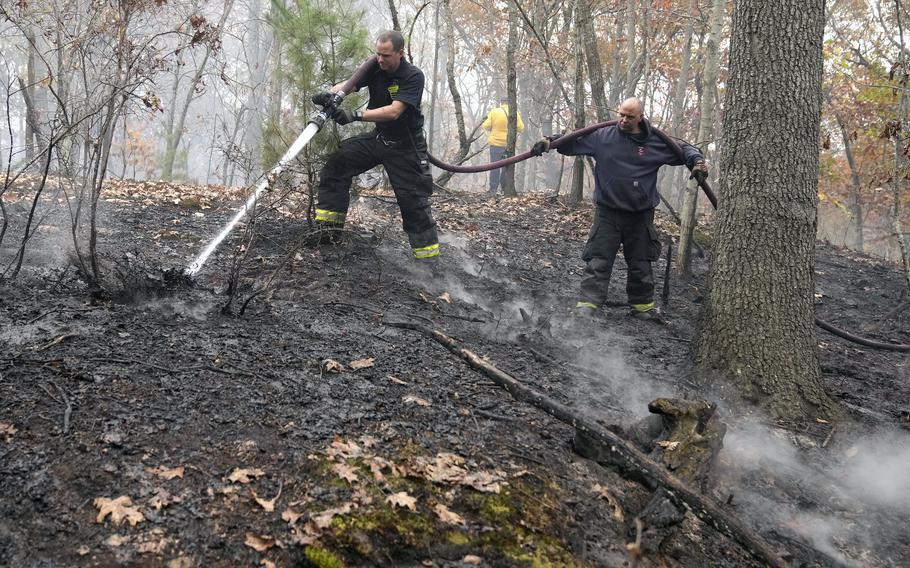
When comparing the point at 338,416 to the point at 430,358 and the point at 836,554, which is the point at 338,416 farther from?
the point at 836,554

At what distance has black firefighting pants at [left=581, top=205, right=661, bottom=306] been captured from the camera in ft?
20.8

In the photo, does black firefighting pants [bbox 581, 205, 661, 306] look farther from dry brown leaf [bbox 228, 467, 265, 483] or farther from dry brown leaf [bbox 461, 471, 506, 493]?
dry brown leaf [bbox 228, 467, 265, 483]

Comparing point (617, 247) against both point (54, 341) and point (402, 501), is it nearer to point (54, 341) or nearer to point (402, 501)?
point (402, 501)

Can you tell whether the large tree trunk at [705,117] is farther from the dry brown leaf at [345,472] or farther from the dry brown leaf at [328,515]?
the dry brown leaf at [328,515]

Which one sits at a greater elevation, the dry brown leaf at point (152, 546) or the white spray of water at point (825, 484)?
the dry brown leaf at point (152, 546)

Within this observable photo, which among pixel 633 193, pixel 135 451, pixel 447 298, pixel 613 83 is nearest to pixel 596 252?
pixel 633 193

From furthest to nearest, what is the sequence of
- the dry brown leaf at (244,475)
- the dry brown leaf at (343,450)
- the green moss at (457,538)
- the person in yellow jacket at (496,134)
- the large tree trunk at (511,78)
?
the person in yellow jacket at (496,134)
the large tree trunk at (511,78)
the dry brown leaf at (343,450)
the dry brown leaf at (244,475)
the green moss at (457,538)

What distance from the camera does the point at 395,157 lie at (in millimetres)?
6309

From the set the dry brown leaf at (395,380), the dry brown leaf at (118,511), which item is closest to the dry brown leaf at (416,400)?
the dry brown leaf at (395,380)

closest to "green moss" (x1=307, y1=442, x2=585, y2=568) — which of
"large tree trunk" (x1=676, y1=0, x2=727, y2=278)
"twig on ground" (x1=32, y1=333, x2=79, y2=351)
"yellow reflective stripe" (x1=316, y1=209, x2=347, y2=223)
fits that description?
"twig on ground" (x1=32, y1=333, x2=79, y2=351)

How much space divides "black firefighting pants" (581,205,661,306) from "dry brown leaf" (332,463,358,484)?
13.2 ft

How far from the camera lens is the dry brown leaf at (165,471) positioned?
8.88 feet

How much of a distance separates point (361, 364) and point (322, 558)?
1.86m

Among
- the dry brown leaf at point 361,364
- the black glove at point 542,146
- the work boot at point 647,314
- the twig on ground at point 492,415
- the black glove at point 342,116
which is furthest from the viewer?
the work boot at point 647,314
